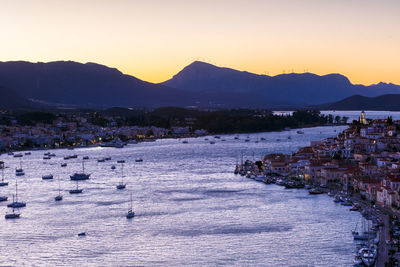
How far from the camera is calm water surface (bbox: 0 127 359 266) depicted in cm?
1478

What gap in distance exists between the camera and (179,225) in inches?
713

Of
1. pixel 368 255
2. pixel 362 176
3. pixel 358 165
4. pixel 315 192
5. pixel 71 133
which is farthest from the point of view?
pixel 71 133

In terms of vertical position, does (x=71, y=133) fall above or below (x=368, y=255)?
above

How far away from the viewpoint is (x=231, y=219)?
18.8m

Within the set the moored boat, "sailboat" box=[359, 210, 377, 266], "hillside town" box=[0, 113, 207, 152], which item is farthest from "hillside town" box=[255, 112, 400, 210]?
"hillside town" box=[0, 113, 207, 152]

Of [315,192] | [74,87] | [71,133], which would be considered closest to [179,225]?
[315,192]

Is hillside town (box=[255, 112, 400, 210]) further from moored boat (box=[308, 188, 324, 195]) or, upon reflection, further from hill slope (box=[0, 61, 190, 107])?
hill slope (box=[0, 61, 190, 107])

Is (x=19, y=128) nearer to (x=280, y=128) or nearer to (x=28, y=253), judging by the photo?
(x=280, y=128)

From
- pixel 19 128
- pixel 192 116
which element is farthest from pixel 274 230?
pixel 192 116

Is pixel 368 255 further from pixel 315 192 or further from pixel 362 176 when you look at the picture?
pixel 362 176

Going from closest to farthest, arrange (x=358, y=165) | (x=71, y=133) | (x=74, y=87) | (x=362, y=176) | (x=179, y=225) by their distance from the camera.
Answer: (x=179, y=225) → (x=362, y=176) → (x=358, y=165) → (x=71, y=133) → (x=74, y=87)

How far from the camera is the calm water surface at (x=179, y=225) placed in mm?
14781

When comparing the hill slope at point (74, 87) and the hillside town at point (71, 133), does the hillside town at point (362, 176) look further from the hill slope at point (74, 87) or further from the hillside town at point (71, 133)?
the hill slope at point (74, 87)

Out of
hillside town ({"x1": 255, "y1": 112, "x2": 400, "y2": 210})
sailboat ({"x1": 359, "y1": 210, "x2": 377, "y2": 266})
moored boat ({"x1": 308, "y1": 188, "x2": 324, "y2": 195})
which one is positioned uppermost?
hillside town ({"x1": 255, "y1": 112, "x2": 400, "y2": 210})
